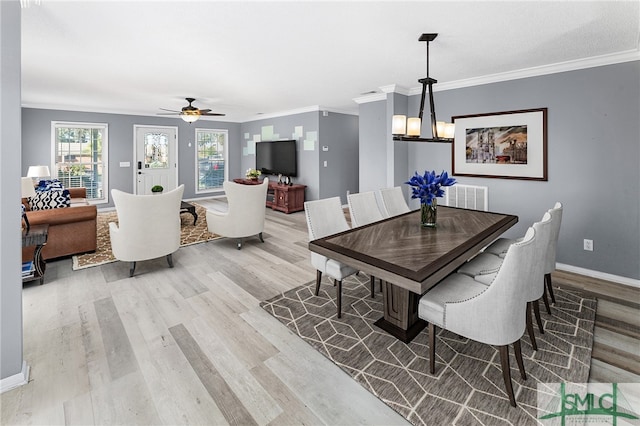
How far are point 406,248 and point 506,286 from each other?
2.19 feet

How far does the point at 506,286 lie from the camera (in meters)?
1.62

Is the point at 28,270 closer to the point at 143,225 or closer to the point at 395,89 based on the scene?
the point at 143,225

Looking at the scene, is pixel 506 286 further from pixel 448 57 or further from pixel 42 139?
pixel 42 139

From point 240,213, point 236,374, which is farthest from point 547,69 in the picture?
point 236,374

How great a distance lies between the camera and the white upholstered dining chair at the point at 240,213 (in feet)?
14.3

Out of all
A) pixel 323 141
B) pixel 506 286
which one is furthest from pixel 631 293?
pixel 323 141

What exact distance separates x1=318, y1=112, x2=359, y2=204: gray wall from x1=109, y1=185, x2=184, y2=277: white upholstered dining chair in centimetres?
398

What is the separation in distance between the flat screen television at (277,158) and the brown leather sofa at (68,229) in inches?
169

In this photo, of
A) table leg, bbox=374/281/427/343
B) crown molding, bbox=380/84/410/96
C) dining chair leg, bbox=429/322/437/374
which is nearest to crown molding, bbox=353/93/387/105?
crown molding, bbox=380/84/410/96

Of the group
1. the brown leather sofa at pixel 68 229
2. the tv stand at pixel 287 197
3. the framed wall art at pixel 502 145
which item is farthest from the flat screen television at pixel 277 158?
the brown leather sofa at pixel 68 229

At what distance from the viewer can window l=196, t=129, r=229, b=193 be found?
8875mm

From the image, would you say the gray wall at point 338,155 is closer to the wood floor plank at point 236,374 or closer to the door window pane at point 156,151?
the door window pane at point 156,151

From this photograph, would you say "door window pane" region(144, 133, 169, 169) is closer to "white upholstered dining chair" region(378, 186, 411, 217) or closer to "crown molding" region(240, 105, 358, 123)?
"crown molding" region(240, 105, 358, 123)

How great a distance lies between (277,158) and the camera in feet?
25.7
